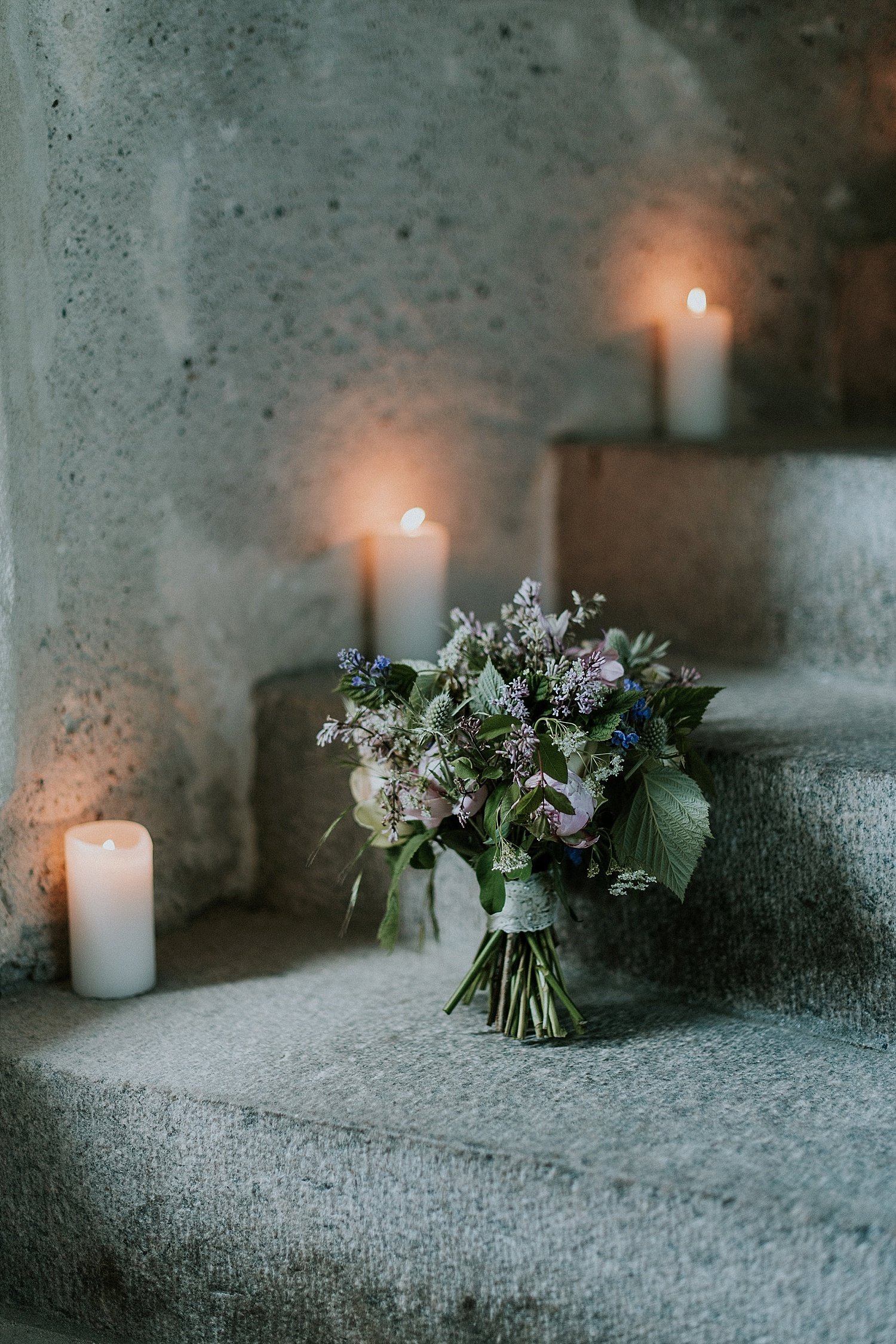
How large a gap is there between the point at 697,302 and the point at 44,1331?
1596 millimetres

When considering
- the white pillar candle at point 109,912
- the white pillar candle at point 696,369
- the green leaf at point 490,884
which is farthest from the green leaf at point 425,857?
the white pillar candle at point 696,369

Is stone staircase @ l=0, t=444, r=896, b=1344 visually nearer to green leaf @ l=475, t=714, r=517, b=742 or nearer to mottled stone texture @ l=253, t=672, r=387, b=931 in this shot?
mottled stone texture @ l=253, t=672, r=387, b=931

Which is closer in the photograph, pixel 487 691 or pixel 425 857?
pixel 487 691

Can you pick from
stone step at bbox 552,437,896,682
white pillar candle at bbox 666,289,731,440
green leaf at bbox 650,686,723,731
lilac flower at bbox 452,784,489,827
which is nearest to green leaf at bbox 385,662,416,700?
lilac flower at bbox 452,784,489,827

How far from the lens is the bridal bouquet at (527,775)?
1274 mm

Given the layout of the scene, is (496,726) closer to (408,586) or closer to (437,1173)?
(437,1173)

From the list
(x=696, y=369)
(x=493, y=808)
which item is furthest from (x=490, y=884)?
(x=696, y=369)

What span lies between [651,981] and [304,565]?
71 cm

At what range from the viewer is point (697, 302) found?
208 cm

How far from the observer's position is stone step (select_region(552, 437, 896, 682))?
1.75m

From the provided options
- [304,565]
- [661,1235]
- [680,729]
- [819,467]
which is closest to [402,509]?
[304,565]

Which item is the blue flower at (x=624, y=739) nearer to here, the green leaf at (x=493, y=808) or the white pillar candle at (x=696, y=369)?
the green leaf at (x=493, y=808)

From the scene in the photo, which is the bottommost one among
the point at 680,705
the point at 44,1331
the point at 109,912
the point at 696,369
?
the point at 44,1331

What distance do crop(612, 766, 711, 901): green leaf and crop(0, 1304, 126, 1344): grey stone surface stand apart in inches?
27.0
